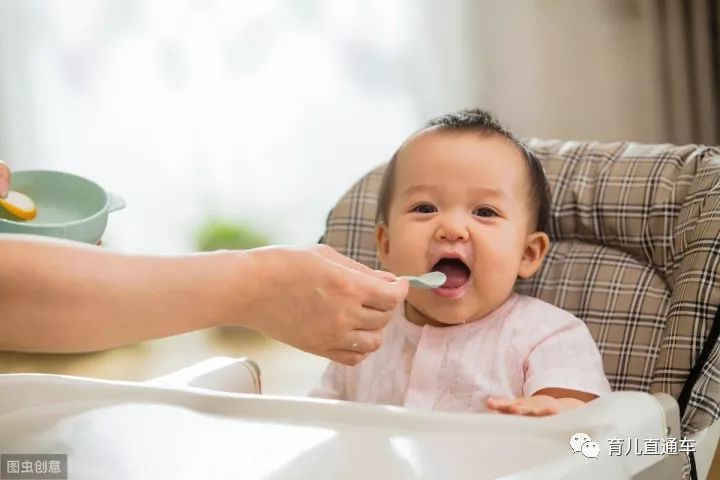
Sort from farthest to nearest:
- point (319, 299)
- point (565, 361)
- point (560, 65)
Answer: point (560, 65) → point (565, 361) → point (319, 299)

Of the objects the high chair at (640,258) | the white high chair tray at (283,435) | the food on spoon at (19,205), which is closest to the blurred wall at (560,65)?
the high chair at (640,258)

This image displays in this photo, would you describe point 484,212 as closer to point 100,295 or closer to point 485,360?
point 485,360

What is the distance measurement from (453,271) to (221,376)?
13.9 inches

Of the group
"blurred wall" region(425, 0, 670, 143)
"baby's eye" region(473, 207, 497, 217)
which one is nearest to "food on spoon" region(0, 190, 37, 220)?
"baby's eye" region(473, 207, 497, 217)

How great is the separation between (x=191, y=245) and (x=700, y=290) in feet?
7.15

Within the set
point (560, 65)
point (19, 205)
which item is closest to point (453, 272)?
point (19, 205)

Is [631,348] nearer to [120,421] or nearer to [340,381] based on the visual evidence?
[340,381]

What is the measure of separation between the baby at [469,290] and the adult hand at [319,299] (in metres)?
0.28

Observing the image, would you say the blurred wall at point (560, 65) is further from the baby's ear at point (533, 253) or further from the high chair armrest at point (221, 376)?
the high chair armrest at point (221, 376)

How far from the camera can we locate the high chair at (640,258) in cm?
121

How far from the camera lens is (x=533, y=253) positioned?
141 cm

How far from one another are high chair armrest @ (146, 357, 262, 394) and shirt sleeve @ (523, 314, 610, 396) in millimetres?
391

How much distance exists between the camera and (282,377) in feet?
9.24

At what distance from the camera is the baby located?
129 centimetres
